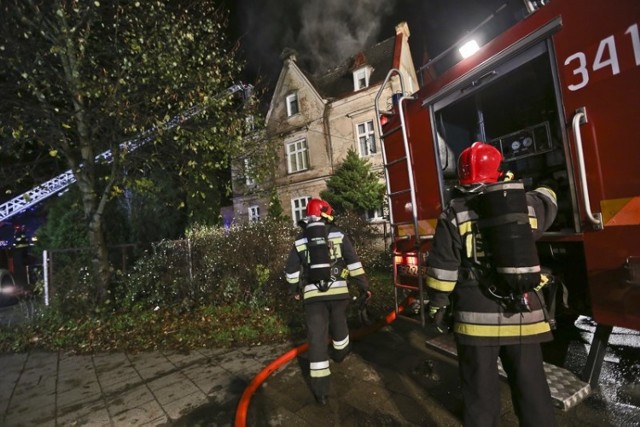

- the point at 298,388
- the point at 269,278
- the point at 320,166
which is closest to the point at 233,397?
the point at 298,388

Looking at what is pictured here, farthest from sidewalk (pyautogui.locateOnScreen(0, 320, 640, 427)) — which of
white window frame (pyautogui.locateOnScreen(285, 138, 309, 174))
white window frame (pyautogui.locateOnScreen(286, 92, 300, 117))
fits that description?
white window frame (pyautogui.locateOnScreen(286, 92, 300, 117))

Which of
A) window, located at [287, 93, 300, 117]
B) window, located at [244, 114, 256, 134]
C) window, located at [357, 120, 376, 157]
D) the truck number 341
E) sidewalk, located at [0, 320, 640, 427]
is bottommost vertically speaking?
sidewalk, located at [0, 320, 640, 427]

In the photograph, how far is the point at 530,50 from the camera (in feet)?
8.54

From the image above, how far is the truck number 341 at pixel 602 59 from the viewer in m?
1.94

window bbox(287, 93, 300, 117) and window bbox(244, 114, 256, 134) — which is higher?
window bbox(287, 93, 300, 117)

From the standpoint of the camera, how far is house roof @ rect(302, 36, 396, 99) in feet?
55.6

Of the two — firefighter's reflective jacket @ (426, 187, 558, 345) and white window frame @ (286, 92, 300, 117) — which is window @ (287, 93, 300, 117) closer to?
white window frame @ (286, 92, 300, 117)

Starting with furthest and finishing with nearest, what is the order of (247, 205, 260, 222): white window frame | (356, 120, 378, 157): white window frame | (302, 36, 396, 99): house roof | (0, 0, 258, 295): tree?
(247, 205, 260, 222): white window frame, (302, 36, 396, 99): house roof, (356, 120, 378, 157): white window frame, (0, 0, 258, 295): tree

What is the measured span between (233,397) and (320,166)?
1523 cm

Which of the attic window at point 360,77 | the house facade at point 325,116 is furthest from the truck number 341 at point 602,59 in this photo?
the attic window at point 360,77

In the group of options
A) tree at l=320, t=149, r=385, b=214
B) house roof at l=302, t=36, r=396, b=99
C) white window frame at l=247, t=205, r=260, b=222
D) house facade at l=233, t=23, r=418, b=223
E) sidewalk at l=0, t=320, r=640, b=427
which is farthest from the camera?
white window frame at l=247, t=205, r=260, b=222

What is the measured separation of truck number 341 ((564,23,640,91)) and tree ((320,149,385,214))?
11.2 m

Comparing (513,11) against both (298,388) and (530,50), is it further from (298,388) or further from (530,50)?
(298,388)

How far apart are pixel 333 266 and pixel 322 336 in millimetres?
640
